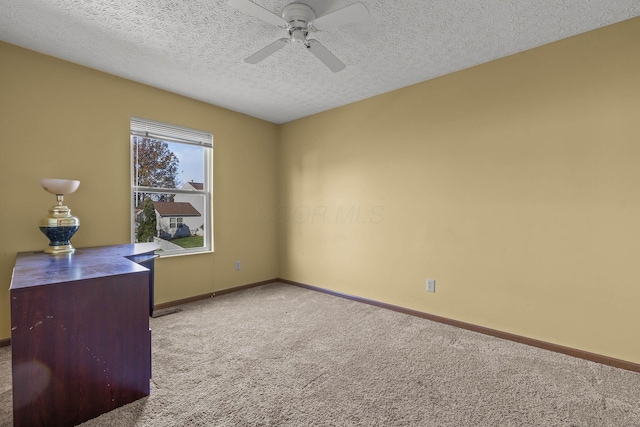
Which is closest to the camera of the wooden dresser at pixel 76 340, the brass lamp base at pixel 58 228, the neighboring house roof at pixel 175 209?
the wooden dresser at pixel 76 340

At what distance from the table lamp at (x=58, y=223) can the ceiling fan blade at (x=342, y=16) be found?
225 centimetres

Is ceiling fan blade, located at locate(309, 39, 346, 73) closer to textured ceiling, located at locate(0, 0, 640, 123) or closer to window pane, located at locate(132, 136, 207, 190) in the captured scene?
textured ceiling, located at locate(0, 0, 640, 123)

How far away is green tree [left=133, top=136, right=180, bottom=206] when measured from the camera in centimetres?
316

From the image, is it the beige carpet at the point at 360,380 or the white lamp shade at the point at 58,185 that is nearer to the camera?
the beige carpet at the point at 360,380

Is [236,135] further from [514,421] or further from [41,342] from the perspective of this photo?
[514,421]

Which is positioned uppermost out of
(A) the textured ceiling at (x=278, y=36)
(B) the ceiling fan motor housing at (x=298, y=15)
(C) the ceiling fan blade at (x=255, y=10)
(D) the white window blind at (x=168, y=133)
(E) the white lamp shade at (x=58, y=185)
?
(A) the textured ceiling at (x=278, y=36)

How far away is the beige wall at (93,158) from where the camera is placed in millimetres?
2391

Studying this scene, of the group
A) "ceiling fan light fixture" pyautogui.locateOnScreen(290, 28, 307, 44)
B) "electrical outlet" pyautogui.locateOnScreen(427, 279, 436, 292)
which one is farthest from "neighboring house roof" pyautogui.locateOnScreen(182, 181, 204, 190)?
"electrical outlet" pyautogui.locateOnScreen(427, 279, 436, 292)

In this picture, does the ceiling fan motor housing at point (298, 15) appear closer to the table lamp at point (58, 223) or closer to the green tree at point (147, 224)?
the table lamp at point (58, 223)

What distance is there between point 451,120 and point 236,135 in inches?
104

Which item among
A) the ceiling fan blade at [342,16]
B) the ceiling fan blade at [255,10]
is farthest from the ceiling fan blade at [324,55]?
the ceiling fan blade at [255,10]

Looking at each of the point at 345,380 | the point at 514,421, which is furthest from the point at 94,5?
the point at 514,421

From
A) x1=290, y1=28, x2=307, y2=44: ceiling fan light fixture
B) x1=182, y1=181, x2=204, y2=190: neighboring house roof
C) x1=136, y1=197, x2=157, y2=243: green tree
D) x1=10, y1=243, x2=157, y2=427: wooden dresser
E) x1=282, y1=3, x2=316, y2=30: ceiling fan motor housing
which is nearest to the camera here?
x1=10, y1=243, x2=157, y2=427: wooden dresser

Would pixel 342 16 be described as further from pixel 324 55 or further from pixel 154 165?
pixel 154 165
